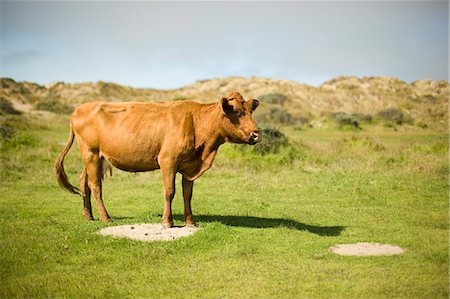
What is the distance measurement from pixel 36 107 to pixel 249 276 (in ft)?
219

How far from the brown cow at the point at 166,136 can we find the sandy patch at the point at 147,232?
29 centimetres

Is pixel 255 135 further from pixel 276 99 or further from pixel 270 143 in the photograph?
pixel 276 99

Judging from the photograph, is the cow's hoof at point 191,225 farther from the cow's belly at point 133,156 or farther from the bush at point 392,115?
the bush at point 392,115

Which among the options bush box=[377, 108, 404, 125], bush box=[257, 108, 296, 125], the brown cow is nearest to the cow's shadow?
the brown cow

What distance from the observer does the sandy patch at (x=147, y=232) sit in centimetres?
1002

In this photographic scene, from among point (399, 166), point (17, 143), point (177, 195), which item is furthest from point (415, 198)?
point (17, 143)

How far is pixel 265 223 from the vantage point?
38.4 feet

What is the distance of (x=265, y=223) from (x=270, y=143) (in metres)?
12.3

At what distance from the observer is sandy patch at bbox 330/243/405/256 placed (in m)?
A: 9.15

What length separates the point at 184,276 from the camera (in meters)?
8.12

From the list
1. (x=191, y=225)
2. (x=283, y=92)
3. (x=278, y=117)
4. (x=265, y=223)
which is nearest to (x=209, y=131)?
(x=191, y=225)

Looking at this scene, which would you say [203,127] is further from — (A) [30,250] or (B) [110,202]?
(B) [110,202]

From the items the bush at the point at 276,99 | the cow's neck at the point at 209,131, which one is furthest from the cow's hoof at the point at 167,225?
the bush at the point at 276,99

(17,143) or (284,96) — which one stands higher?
(284,96)
